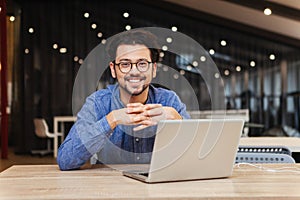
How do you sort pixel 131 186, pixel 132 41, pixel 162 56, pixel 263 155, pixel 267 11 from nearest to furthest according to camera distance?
1. pixel 131 186
2. pixel 132 41
3. pixel 263 155
4. pixel 267 11
5. pixel 162 56

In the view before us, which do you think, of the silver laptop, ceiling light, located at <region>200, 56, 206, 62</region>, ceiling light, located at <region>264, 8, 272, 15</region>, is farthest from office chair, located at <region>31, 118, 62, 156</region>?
the silver laptop

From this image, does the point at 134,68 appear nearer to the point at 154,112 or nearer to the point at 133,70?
the point at 133,70

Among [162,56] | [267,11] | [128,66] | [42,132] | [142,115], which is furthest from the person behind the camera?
[162,56]

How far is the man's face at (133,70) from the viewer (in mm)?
2010

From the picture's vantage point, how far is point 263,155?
277cm

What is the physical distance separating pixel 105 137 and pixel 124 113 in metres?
0.15

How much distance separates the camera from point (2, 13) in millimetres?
9359

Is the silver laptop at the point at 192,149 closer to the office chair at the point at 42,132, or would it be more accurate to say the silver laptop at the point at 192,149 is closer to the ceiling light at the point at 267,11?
the ceiling light at the point at 267,11

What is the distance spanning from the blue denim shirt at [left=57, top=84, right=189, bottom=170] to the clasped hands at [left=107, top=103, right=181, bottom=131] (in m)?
0.06

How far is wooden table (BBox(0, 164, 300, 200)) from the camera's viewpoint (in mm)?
1415

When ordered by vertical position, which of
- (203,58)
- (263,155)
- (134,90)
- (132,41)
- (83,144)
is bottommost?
(263,155)

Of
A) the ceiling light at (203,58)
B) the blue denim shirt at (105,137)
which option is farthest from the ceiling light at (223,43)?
the blue denim shirt at (105,137)

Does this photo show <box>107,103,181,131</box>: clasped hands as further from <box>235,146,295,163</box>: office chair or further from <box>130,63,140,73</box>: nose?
<box>235,146,295,163</box>: office chair

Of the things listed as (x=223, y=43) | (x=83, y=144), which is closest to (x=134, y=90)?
(x=83, y=144)
